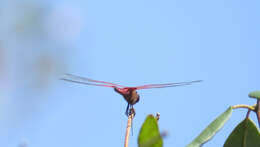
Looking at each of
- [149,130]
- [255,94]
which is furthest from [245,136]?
[149,130]

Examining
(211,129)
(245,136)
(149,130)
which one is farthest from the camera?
(245,136)

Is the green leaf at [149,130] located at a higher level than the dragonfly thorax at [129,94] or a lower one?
lower

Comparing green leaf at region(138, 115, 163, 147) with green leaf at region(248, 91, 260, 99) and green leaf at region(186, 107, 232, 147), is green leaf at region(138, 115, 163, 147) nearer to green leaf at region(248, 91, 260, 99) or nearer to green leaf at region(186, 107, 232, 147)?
green leaf at region(186, 107, 232, 147)

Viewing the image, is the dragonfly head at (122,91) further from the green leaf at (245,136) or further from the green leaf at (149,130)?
the green leaf at (245,136)

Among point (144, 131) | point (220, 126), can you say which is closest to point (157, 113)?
point (144, 131)

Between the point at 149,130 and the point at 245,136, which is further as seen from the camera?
the point at 245,136

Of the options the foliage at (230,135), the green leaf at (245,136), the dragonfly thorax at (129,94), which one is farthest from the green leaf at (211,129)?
the dragonfly thorax at (129,94)

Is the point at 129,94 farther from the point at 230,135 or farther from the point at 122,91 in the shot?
the point at 230,135
